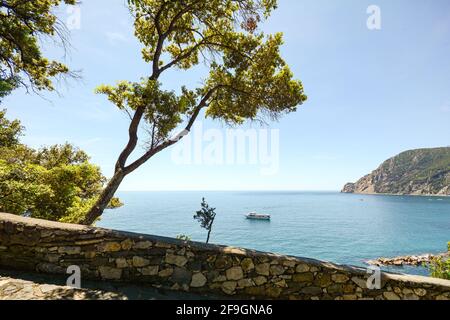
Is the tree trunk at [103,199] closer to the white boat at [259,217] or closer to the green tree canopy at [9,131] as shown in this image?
the green tree canopy at [9,131]

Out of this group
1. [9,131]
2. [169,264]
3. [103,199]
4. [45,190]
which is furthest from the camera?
[9,131]

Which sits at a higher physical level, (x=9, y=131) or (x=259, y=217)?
(x=9, y=131)

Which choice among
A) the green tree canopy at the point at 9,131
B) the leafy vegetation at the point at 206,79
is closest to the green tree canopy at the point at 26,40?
the leafy vegetation at the point at 206,79

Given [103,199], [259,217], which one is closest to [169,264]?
[103,199]

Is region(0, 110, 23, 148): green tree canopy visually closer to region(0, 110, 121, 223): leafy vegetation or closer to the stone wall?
region(0, 110, 121, 223): leafy vegetation

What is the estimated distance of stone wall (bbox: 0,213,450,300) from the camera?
4.80 metres

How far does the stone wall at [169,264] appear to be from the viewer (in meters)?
4.80

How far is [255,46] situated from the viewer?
32.4 ft

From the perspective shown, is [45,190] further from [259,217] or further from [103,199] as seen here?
[259,217]

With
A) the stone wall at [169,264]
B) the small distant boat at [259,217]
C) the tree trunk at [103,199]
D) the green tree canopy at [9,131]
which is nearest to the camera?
the stone wall at [169,264]

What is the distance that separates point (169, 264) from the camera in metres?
4.86

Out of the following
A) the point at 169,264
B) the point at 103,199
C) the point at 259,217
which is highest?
the point at 103,199

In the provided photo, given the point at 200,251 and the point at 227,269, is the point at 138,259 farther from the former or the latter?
the point at 227,269

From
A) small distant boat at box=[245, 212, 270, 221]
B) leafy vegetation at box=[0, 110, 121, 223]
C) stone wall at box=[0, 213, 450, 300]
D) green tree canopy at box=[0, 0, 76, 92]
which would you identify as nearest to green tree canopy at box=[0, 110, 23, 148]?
leafy vegetation at box=[0, 110, 121, 223]
